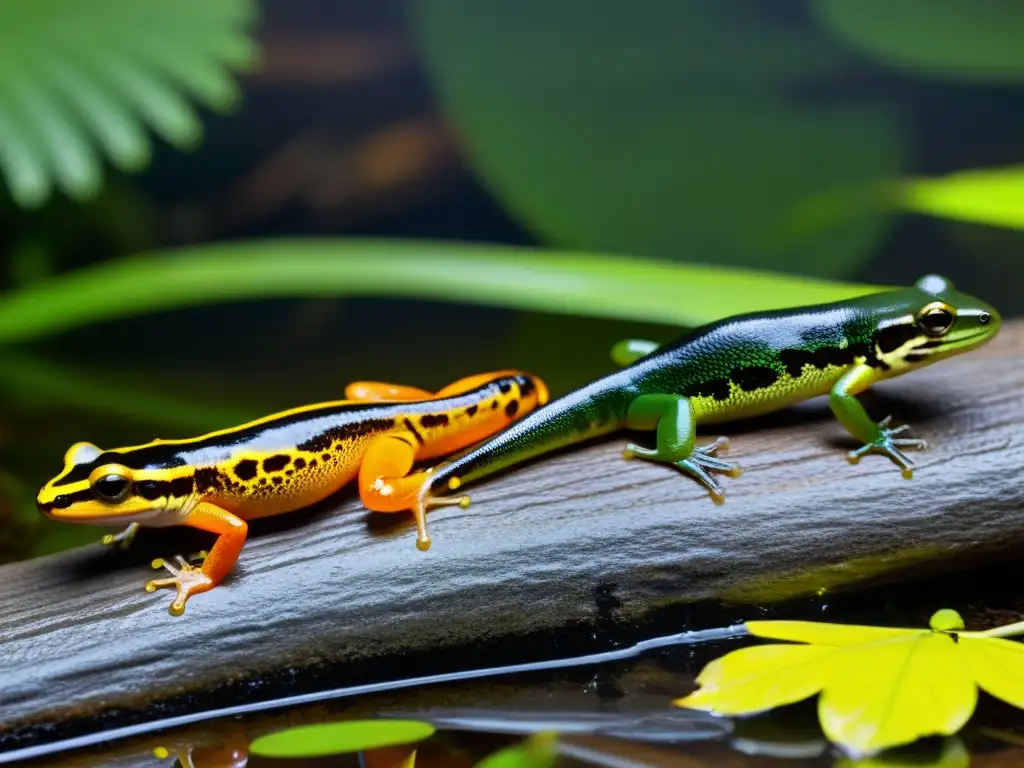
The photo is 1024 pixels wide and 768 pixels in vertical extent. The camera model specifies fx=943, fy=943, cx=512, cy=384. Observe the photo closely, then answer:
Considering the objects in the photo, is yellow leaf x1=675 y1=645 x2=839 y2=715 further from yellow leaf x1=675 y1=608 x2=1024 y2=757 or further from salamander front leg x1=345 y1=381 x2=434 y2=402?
salamander front leg x1=345 y1=381 x2=434 y2=402

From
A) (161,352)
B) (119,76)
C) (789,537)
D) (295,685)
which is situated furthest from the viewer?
(161,352)

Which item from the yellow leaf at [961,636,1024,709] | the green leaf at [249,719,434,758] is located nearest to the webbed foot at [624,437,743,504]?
the yellow leaf at [961,636,1024,709]

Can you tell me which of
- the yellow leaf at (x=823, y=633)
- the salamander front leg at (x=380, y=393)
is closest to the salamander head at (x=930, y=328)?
the yellow leaf at (x=823, y=633)

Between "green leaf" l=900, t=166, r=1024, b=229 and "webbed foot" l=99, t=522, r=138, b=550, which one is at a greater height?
"green leaf" l=900, t=166, r=1024, b=229

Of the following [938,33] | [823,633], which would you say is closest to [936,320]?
[823,633]

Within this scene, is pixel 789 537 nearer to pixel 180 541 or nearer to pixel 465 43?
pixel 180 541

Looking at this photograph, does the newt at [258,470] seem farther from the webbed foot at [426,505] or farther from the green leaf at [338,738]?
the green leaf at [338,738]

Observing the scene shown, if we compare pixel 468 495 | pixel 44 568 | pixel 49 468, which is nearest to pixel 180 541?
pixel 44 568
